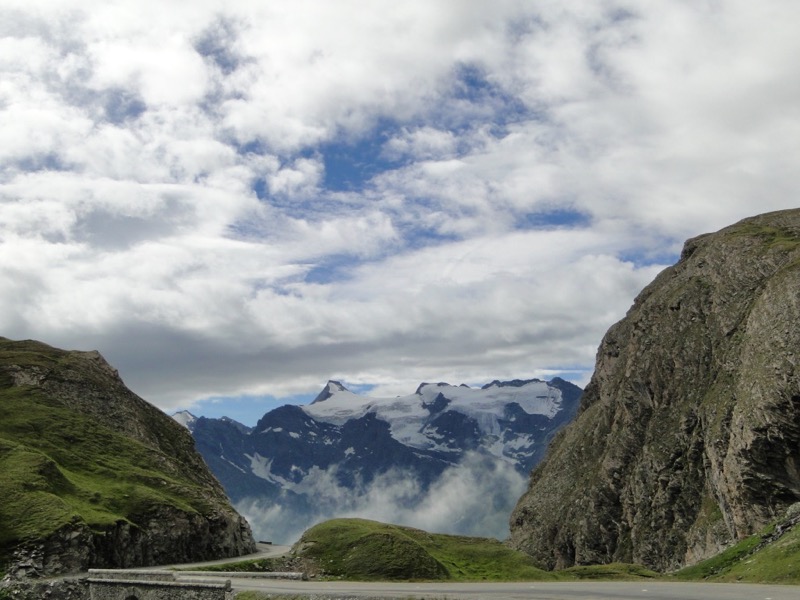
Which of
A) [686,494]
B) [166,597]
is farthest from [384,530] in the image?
[686,494]


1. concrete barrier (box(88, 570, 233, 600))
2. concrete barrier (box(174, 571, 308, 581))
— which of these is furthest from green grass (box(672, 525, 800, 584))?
concrete barrier (box(88, 570, 233, 600))

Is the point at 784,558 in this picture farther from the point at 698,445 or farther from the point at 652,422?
the point at 652,422

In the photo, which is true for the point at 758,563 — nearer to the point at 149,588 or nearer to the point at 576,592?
the point at 576,592

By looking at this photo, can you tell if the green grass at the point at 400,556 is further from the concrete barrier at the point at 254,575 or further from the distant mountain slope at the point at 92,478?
the distant mountain slope at the point at 92,478

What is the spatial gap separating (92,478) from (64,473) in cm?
601

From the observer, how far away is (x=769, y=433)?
13200cm

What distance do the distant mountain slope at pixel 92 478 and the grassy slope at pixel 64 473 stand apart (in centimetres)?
19

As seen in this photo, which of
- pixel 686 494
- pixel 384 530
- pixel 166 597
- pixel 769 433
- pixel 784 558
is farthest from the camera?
pixel 686 494

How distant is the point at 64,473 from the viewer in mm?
120250

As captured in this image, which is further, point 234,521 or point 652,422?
point 652,422

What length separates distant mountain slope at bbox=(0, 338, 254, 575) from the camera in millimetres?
97312

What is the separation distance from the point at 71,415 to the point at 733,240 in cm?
15636

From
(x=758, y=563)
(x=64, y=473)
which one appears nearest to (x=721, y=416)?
(x=758, y=563)

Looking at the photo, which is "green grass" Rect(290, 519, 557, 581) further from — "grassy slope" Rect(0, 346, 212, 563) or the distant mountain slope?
"grassy slope" Rect(0, 346, 212, 563)
